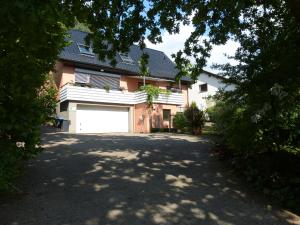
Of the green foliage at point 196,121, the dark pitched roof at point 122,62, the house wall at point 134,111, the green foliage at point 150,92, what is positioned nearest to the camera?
the green foliage at point 196,121

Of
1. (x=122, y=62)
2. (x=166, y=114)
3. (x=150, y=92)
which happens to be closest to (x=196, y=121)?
(x=150, y=92)

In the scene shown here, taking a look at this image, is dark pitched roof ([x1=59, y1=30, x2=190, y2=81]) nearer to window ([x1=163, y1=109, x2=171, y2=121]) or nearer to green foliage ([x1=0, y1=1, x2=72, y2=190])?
window ([x1=163, y1=109, x2=171, y2=121])

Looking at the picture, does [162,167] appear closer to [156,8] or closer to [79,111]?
[156,8]

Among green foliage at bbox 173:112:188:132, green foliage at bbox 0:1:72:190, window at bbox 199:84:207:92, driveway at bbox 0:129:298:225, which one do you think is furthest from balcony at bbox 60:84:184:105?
green foliage at bbox 0:1:72:190

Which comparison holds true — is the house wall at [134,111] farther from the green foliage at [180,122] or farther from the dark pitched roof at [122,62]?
the green foliage at [180,122]

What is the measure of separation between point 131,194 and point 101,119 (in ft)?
62.3

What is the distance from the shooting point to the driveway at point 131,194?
231 inches

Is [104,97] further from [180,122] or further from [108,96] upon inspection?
[180,122]

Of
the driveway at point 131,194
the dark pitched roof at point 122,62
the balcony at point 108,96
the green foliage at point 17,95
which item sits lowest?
the driveway at point 131,194

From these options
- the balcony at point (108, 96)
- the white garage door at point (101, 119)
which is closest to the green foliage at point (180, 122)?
the balcony at point (108, 96)

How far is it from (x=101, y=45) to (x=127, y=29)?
0.86m

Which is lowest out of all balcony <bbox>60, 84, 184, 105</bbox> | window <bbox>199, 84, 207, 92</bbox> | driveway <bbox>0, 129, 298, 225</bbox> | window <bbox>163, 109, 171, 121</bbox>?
driveway <bbox>0, 129, 298, 225</bbox>

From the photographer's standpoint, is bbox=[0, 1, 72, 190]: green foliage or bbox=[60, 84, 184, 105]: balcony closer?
bbox=[0, 1, 72, 190]: green foliage

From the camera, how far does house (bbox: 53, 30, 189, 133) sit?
2431 cm
